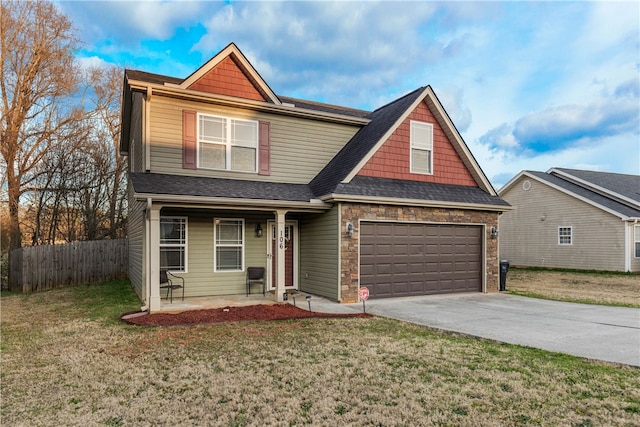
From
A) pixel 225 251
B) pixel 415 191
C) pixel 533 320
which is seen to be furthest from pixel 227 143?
pixel 533 320

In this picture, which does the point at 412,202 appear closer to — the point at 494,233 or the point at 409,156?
the point at 409,156

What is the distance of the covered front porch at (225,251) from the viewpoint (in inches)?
400

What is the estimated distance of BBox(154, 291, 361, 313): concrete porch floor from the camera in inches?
365

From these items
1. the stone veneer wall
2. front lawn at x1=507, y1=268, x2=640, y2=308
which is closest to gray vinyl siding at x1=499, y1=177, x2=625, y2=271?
front lawn at x1=507, y1=268, x2=640, y2=308

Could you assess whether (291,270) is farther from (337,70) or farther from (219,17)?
(337,70)

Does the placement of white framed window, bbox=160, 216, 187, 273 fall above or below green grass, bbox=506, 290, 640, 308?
above

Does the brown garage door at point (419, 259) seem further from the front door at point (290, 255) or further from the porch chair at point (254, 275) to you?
the porch chair at point (254, 275)

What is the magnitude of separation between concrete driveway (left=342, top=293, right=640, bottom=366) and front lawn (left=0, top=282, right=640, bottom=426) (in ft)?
2.23

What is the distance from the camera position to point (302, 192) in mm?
11219

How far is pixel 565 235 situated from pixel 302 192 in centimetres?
1699

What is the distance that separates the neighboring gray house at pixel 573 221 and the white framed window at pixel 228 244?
15512 millimetres

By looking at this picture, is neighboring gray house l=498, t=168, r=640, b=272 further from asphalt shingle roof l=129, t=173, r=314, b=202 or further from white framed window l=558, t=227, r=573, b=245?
asphalt shingle roof l=129, t=173, r=314, b=202

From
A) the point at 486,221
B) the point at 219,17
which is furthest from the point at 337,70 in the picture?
the point at 486,221

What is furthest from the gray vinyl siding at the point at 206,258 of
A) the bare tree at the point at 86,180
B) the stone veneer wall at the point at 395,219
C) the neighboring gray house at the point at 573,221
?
the neighboring gray house at the point at 573,221
